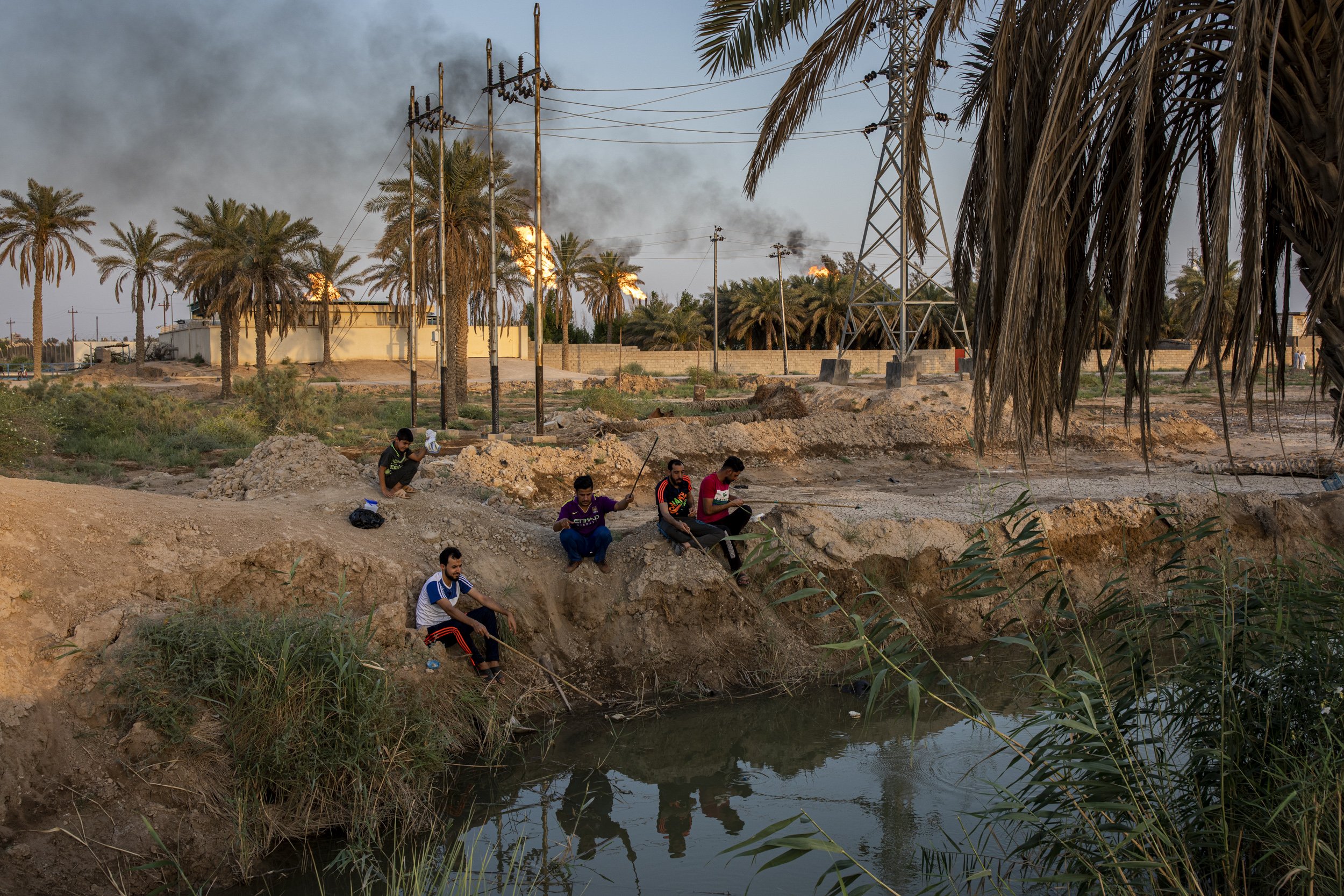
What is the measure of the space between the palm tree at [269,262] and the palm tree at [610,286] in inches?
828

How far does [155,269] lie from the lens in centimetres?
4531

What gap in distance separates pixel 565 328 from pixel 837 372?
84.0 feet

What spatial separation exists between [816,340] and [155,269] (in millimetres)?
39118

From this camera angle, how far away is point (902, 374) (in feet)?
90.9

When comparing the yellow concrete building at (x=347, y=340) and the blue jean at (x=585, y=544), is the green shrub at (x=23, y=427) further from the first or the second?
the yellow concrete building at (x=347, y=340)

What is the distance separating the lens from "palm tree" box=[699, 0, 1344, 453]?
371 centimetres

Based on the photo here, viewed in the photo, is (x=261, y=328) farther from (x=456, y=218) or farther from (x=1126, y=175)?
(x=1126, y=175)

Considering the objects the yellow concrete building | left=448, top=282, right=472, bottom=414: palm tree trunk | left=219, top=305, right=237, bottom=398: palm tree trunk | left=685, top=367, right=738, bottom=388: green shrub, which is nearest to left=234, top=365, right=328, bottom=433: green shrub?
left=448, top=282, right=472, bottom=414: palm tree trunk

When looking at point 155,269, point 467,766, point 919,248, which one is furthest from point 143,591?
point 155,269

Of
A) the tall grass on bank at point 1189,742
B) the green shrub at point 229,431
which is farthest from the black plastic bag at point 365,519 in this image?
the green shrub at point 229,431

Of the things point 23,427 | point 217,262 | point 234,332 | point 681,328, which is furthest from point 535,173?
point 681,328

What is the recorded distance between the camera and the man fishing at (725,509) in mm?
8984

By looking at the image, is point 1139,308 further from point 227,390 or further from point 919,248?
point 227,390

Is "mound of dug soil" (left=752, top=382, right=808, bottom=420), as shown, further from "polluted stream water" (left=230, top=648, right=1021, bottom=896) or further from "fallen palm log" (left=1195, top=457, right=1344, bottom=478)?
"polluted stream water" (left=230, top=648, right=1021, bottom=896)
